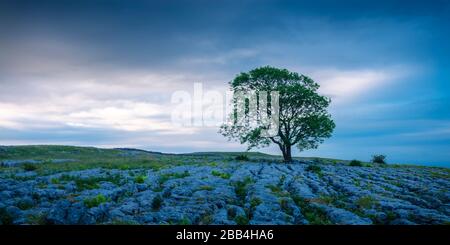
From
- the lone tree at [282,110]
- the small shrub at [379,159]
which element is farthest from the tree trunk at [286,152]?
the small shrub at [379,159]

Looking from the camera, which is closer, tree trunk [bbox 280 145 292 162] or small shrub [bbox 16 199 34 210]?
small shrub [bbox 16 199 34 210]

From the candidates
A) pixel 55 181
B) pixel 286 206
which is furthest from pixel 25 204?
pixel 286 206

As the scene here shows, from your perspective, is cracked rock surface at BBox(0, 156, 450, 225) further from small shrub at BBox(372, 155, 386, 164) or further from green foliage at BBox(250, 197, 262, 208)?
small shrub at BBox(372, 155, 386, 164)

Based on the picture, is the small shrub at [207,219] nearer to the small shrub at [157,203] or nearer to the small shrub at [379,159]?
the small shrub at [157,203]

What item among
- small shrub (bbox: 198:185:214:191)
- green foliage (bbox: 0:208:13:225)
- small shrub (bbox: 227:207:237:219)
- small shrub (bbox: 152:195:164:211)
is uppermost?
small shrub (bbox: 198:185:214:191)

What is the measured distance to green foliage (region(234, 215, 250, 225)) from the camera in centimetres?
1650

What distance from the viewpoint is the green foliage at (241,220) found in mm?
16500

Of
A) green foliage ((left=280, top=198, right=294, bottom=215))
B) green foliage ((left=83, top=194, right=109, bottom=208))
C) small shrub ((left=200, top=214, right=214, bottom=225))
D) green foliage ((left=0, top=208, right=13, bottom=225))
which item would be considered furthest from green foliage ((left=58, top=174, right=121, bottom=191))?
green foliage ((left=280, top=198, right=294, bottom=215))

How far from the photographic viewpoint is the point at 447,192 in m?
26.2
